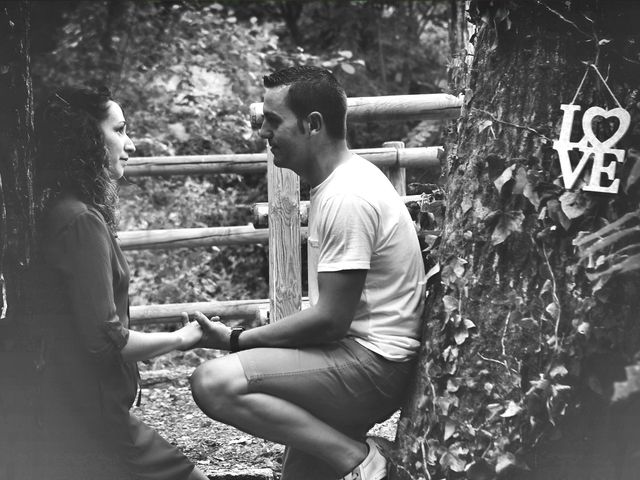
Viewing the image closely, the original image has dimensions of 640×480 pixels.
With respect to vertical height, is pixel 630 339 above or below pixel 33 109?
below

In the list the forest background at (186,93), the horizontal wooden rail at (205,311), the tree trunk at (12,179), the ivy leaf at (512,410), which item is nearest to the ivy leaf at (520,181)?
the ivy leaf at (512,410)

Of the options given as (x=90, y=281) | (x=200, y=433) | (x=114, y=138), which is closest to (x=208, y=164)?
(x=200, y=433)

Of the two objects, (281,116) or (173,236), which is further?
(173,236)

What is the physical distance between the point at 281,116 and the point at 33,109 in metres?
0.89

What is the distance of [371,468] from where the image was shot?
317 cm

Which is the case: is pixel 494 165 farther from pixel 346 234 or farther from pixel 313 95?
pixel 313 95

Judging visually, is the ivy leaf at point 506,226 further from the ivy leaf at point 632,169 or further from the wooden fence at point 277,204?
the wooden fence at point 277,204

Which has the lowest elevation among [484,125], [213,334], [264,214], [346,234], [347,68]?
[213,334]

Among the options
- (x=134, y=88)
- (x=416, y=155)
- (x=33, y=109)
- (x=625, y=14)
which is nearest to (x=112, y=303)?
(x=33, y=109)

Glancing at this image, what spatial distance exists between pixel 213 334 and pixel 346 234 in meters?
0.66

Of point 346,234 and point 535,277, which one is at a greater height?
point 346,234

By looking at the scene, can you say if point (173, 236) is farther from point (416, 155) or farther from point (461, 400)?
point (461, 400)

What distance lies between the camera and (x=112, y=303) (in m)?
3.10

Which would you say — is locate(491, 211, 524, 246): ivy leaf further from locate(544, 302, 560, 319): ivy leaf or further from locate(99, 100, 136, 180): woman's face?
locate(99, 100, 136, 180): woman's face
